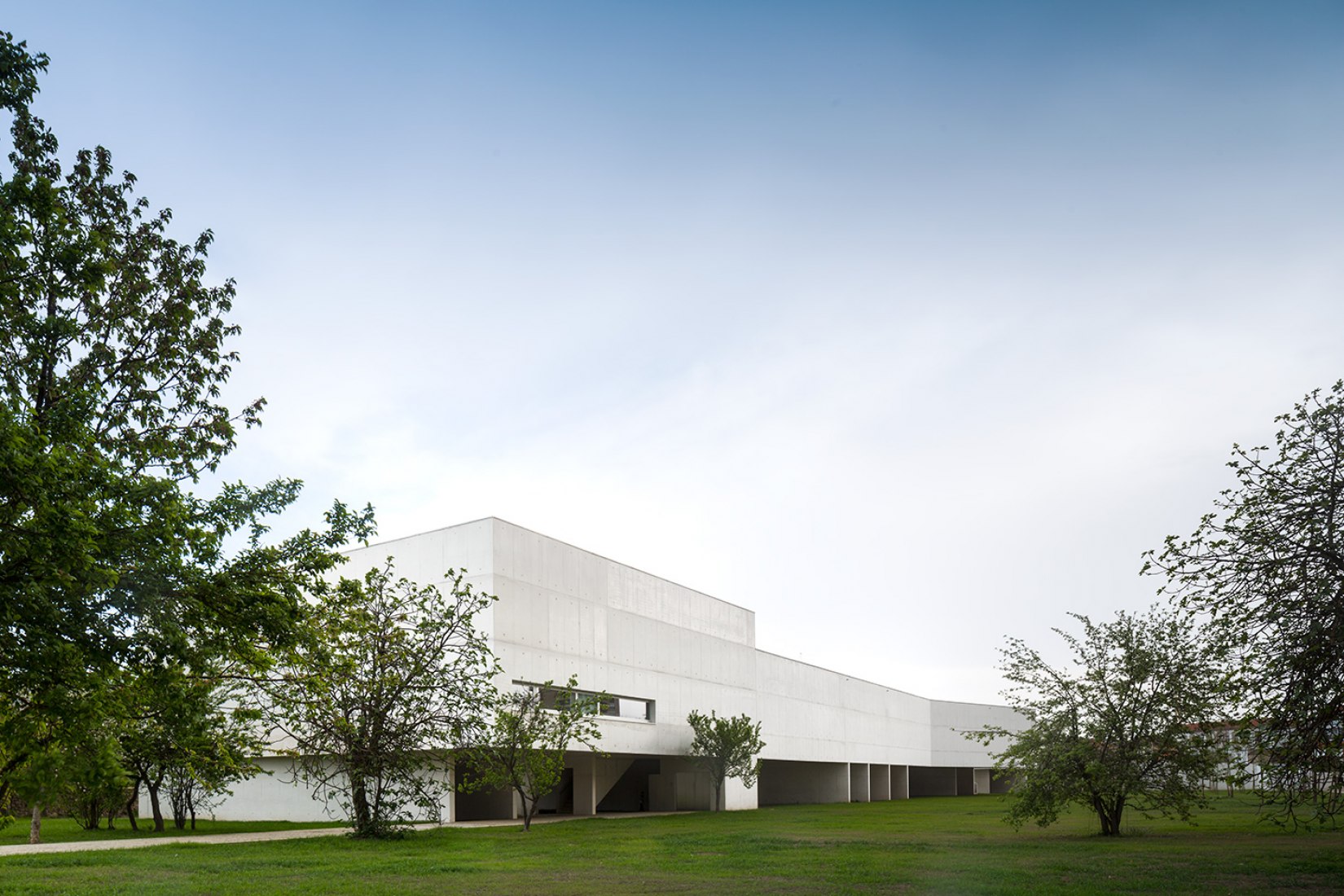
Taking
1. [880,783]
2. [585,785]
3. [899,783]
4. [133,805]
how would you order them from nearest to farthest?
[133,805], [585,785], [880,783], [899,783]

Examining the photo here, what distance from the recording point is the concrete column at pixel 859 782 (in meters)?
70.9

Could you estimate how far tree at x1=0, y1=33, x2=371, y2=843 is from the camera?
10.8 metres

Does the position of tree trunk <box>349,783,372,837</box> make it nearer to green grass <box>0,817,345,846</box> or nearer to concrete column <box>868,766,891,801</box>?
green grass <box>0,817,345,846</box>

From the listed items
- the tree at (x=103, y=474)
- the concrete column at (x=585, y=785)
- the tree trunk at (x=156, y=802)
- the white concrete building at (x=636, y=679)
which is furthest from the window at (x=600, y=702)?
the tree at (x=103, y=474)

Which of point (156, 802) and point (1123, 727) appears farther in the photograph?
point (156, 802)

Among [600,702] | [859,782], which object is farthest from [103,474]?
[859,782]

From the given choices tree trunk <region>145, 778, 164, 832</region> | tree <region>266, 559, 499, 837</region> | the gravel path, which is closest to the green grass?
tree trunk <region>145, 778, 164, 832</region>

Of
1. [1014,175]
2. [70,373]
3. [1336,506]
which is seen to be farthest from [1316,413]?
[70,373]

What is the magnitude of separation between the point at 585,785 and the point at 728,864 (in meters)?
27.2

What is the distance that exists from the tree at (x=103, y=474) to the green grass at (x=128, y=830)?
A: 13.5 metres

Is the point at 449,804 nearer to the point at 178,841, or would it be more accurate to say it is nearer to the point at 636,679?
the point at 636,679

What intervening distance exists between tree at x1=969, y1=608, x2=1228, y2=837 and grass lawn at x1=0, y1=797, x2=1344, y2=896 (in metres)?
1.01

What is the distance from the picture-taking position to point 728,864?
63.5 feet

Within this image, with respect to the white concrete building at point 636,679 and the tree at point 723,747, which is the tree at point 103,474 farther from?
the tree at point 723,747
